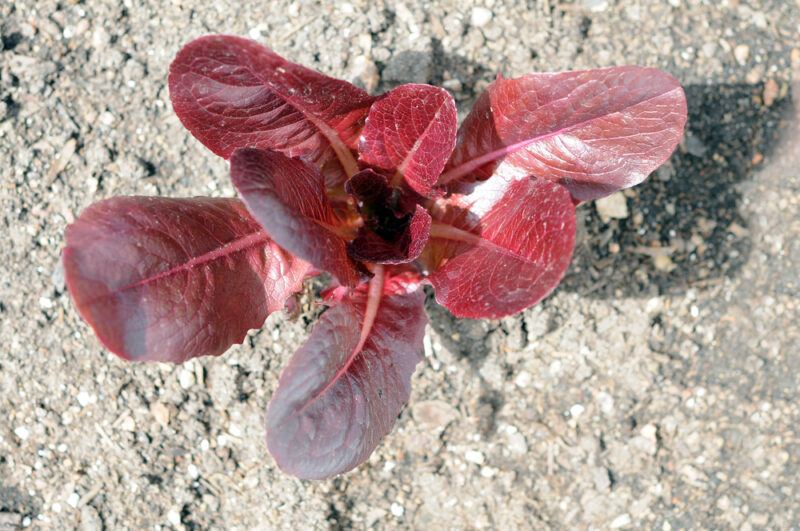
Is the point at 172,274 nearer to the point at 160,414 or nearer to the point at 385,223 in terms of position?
the point at 385,223

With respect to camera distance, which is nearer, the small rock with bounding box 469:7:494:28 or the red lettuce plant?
the red lettuce plant

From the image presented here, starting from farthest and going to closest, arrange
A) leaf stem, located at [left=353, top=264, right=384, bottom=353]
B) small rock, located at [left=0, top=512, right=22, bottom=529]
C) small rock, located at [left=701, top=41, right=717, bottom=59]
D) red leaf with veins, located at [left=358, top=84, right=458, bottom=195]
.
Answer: small rock, located at [left=701, top=41, right=717, bottom=59] → small rock, located at [left=0, top=512, right=22, bottom=529] → leaf stem, located at [left=353, top=264, right=384, bottom=353] → red leaf with veins, located at [left=358, top=84, right=458, bottom=195]

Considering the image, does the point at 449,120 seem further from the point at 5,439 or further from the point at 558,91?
the point at 5,439

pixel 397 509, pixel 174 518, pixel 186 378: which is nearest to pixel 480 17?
pixel 186 378

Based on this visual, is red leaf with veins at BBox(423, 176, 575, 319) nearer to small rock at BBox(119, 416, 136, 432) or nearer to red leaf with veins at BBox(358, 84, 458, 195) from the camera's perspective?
red leaf with veins at BBox(358, 84, 458, 195)

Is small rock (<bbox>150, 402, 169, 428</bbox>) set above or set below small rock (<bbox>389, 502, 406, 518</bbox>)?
above

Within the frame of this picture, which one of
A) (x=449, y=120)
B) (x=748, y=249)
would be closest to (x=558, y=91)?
(x=449, y=120)

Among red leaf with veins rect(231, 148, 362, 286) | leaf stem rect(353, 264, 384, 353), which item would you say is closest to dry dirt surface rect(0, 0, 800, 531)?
leaf stem rect(353, 264, 384, 353)
